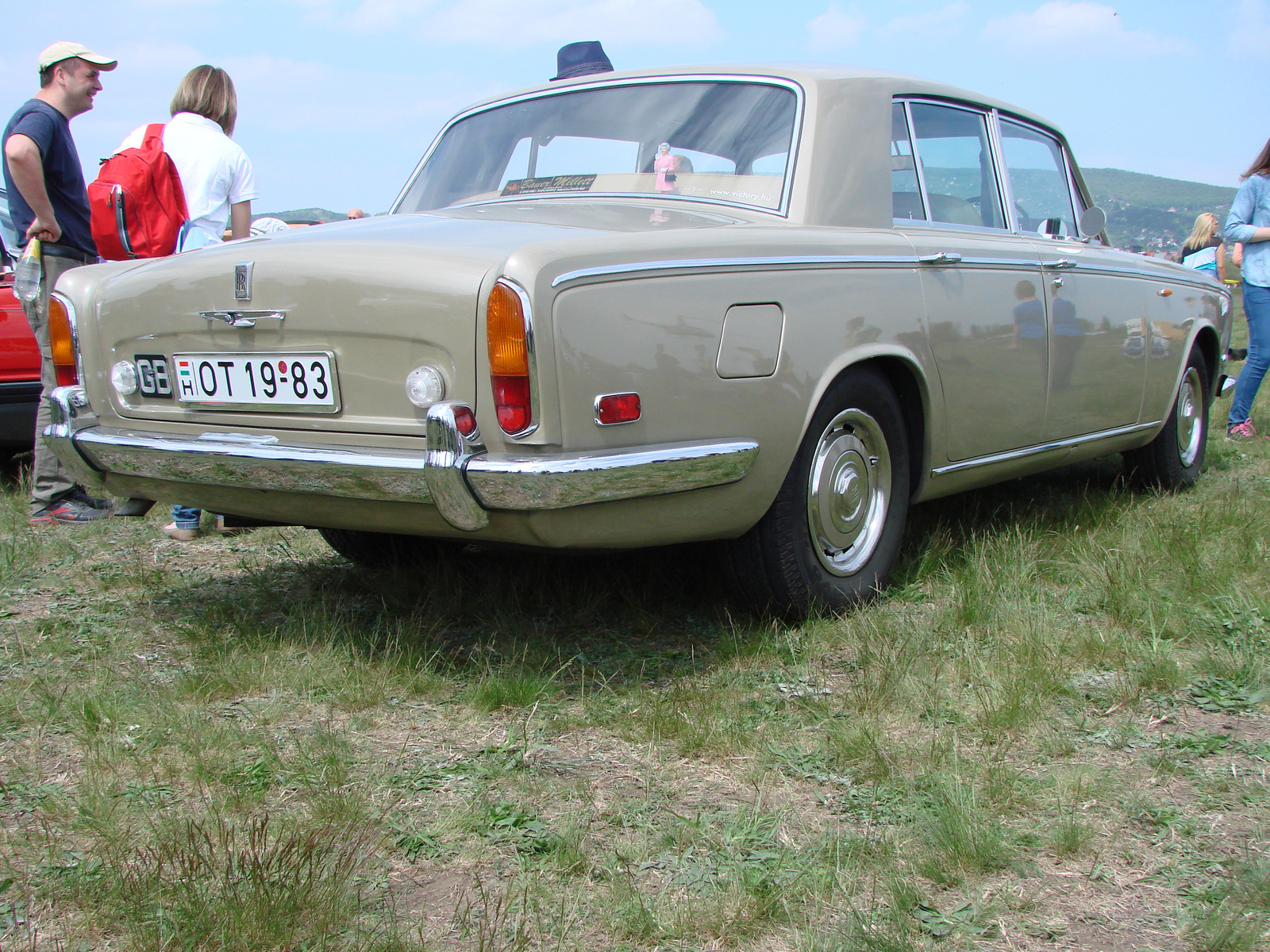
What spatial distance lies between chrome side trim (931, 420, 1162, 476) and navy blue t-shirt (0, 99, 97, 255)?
3585mm

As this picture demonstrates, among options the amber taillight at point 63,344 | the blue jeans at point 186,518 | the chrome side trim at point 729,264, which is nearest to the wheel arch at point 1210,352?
the chrome side trim at point 729,264

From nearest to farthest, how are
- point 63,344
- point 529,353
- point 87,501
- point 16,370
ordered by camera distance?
point 529,353 < point 63,344 < point 87,501 < point 16,370

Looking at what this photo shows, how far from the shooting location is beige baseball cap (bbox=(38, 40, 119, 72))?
A: 4656mm

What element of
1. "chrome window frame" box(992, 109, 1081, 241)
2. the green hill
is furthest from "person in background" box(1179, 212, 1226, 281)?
the green hill

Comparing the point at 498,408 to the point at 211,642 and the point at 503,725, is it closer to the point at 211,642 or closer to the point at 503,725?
the point at 503,725

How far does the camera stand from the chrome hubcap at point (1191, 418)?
509 centimetres

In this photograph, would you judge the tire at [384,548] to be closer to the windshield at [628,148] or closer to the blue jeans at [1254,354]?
the windshield at [628,148]

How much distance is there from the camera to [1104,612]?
3.20 metres

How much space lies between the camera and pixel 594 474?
7.72ft

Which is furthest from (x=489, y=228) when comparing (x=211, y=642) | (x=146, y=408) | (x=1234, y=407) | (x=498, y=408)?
(x=1234, y=407)

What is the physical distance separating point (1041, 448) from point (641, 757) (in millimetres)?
2155

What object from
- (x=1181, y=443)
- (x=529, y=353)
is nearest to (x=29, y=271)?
(x=529, y=353)

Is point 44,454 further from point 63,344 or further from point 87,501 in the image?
point 63,344

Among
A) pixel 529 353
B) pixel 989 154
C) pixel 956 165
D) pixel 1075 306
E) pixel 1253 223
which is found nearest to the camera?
pixel 529 353
